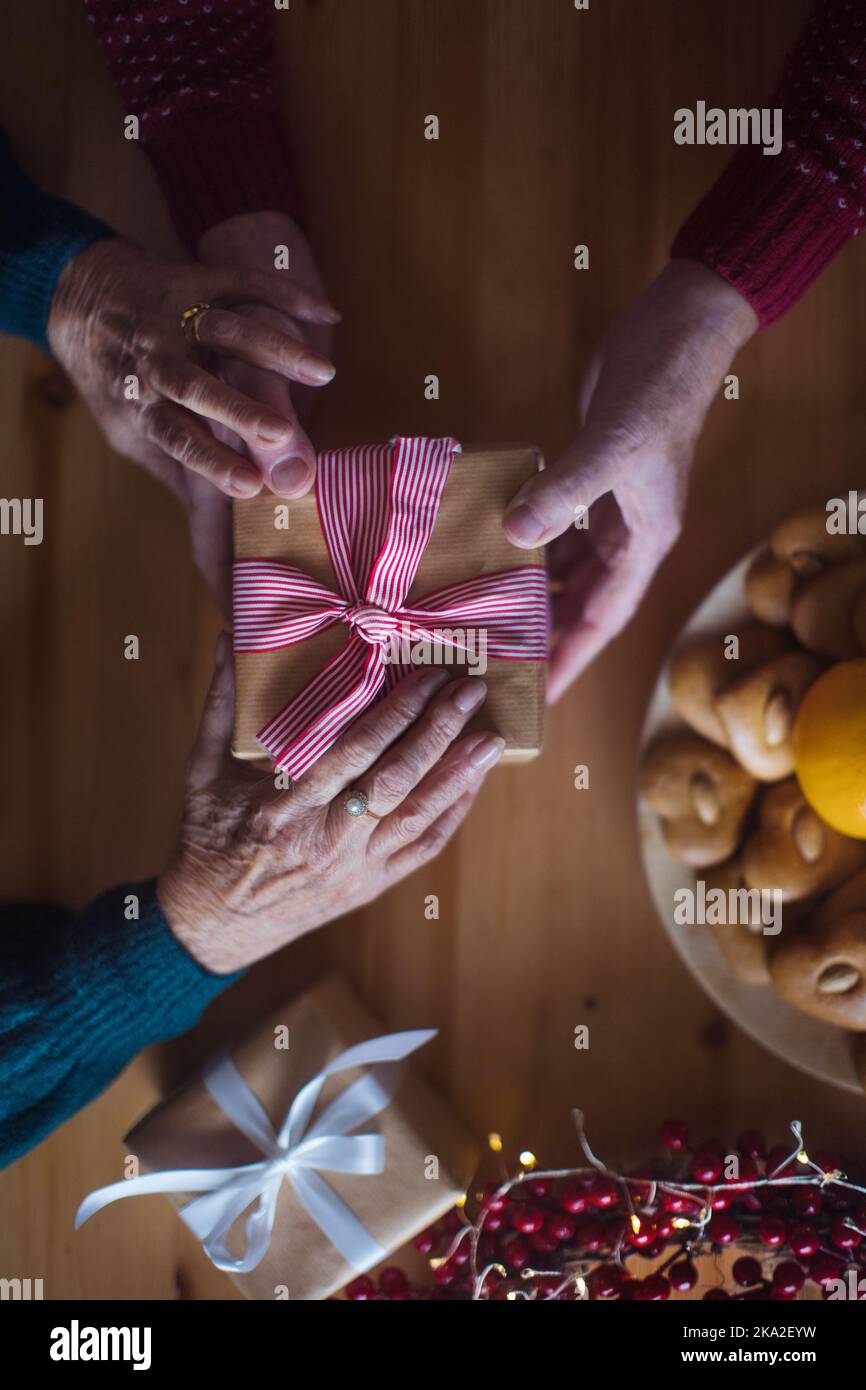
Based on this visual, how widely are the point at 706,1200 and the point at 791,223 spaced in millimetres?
756

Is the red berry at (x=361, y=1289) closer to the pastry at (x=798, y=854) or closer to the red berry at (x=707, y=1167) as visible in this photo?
the red berry at (x=707, y=1167)

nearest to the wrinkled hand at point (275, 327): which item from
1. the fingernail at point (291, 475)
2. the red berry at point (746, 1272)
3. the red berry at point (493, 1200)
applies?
the fingernail at point (291, 475)

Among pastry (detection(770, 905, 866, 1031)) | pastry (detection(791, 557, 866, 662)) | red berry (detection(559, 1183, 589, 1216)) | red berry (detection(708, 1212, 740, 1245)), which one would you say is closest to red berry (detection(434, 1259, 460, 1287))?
red berry (detection(559, 1183, 589, 1216))

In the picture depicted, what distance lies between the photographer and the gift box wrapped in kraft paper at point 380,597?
2.17 feet

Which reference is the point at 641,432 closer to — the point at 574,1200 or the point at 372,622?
the point at 372,622

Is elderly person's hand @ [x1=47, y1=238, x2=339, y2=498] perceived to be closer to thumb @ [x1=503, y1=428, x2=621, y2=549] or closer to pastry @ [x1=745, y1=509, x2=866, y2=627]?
thumb @ [x1=503, y1=428, x2=621, y2=549]

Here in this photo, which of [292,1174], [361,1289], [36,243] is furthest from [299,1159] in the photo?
[36,243]

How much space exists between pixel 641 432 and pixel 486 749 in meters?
0.26

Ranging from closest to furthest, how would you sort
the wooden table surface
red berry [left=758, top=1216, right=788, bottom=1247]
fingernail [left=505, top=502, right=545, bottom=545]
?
fingernail [left=505, top=502, right=545, bottom=545], red berry [left=758, top=1216, right=788, bottom=1247], the wooden table surface

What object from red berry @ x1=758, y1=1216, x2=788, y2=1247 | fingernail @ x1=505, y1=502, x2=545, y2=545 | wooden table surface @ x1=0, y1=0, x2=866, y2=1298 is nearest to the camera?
fingernail @ x1=505, y1=502, x2=545, y2=545

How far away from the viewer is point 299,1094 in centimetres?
80

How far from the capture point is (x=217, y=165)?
2.64ft

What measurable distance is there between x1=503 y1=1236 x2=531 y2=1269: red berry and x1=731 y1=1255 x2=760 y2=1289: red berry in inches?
6.4

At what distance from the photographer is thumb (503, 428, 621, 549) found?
2.13ft
